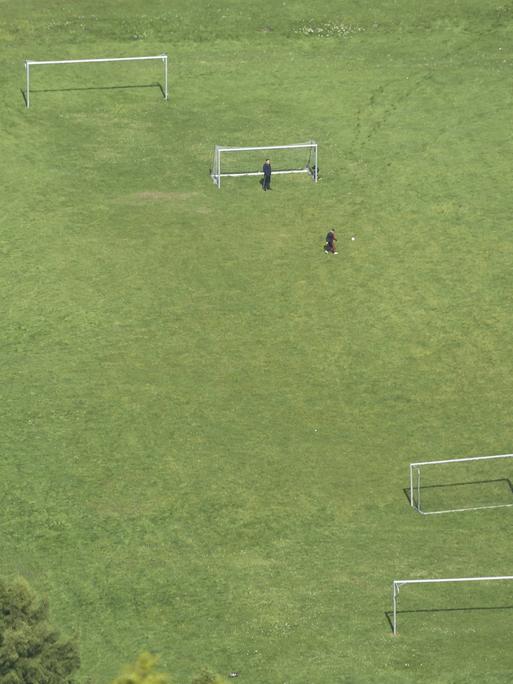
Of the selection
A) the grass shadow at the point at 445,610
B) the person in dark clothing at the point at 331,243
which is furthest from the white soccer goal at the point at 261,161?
the grass shadow at the point at 445,610

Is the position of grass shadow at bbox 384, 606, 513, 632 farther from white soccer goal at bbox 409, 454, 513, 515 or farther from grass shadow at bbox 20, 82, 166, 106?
grass shadow at bbox 20, 82, 166, 106

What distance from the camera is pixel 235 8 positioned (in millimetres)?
92500

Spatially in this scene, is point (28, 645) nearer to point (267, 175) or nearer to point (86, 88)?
point (267, 175)

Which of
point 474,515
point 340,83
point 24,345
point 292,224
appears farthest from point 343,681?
point 340,83

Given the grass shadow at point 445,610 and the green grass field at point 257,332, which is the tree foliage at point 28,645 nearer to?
the green grass field at point 257,332

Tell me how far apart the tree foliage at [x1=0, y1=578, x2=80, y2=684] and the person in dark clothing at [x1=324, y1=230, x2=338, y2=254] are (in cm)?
3305

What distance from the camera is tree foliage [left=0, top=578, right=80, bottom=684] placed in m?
43.3

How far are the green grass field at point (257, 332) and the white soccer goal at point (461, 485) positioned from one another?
472 mm

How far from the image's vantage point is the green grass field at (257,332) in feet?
186

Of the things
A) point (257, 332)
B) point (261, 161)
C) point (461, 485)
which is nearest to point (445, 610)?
point (461, 485)

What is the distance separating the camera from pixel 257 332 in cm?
7181

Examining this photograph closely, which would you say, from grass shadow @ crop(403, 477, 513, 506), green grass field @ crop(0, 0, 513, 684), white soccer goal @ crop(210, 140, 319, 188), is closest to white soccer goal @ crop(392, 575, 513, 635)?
green grass field @ crop(0, 0, 513, 684)

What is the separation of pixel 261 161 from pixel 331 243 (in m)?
7.84

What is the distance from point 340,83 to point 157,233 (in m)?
15.4
